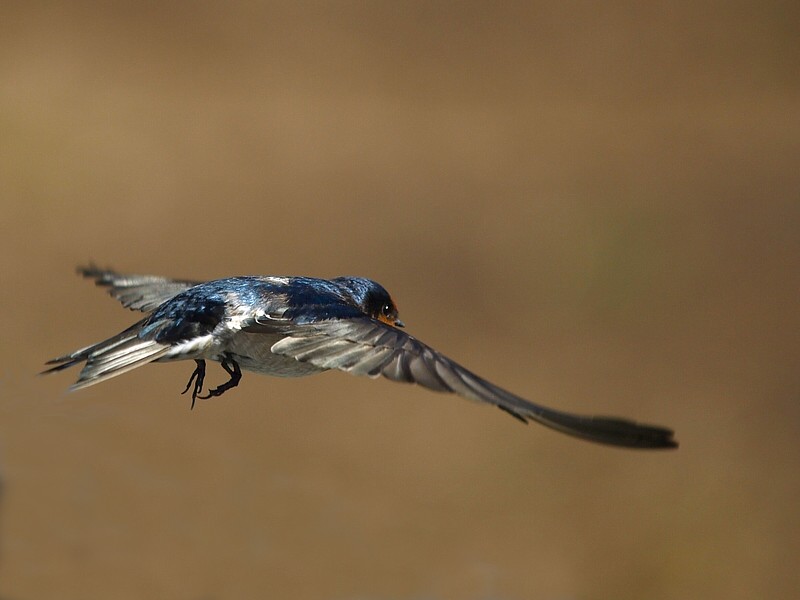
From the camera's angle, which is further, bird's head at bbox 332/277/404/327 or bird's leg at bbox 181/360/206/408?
bird's head at bbox 332/277/404/327

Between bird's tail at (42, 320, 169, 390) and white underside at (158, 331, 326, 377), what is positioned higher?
white underside at (158, 331, 326, 377)

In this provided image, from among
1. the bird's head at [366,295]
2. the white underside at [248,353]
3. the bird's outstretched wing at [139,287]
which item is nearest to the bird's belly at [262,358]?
the white underside at [248,353]

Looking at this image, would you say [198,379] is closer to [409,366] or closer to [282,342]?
[282,342]

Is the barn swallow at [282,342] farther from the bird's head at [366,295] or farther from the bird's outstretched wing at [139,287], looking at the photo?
the bird's outstretched wing at [139,287]

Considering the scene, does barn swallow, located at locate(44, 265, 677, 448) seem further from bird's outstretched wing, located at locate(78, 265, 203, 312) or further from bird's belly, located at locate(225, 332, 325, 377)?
bird's outstretched wing, located at locate(78, 265, 203, 312)

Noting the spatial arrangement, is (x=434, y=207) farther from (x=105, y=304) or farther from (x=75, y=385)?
(x=75, y=385)

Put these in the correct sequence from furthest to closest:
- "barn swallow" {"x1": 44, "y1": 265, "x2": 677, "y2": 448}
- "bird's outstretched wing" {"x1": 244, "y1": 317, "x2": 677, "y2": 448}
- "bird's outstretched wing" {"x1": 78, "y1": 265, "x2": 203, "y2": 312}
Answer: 1. "bird's outstretched wing" {"x1": 78, "y1": 265, "x2": 203, "y2": 312}
2. "barn swallow" {"x1": 44, "y1": 265, "x2": 677, "y2": 448}
3. "bird's outstretched wing" {"x1": 244, "y1": 317, "x2": 677, "y2": 448}

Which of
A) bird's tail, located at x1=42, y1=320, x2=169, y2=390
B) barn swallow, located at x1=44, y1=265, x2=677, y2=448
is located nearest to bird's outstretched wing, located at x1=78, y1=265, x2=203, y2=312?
barn swallow, located at x1=44, y1=265, x2=677, y2=448
